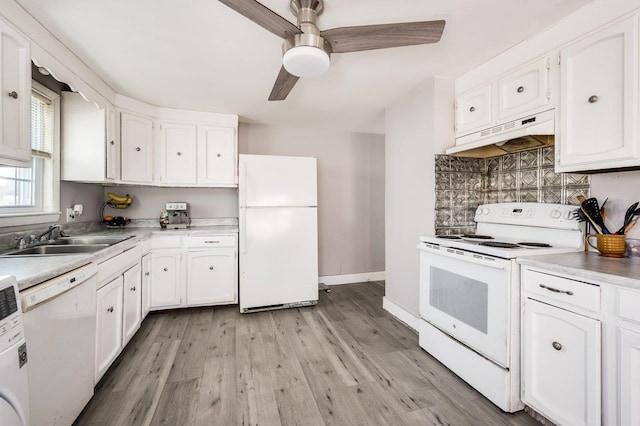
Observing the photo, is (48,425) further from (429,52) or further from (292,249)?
(429,52)

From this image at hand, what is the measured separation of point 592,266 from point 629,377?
0.45 meters

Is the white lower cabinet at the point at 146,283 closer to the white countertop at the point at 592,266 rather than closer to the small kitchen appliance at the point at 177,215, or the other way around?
the small kitchen appliance at the point at 177,215

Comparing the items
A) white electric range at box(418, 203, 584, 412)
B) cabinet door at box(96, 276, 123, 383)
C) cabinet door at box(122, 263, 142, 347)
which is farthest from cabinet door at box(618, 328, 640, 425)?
cabinet door at box(122, 263, 142, 347)

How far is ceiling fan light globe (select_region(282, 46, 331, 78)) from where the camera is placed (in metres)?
1.44

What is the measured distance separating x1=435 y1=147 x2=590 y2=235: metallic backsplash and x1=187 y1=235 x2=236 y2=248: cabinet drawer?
83.6 inches

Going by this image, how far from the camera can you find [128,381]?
70.6 inches

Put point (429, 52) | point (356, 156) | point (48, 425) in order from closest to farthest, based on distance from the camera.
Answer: point (48, 425) → point (429, 52) → point (356, 156)

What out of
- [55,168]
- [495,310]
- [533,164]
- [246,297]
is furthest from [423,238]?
[55,168]

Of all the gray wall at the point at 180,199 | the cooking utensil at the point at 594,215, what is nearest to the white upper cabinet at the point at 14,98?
the gray wall at the point at 180,199

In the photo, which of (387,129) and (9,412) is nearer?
(9,412)

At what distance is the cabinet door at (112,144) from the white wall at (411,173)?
278cm

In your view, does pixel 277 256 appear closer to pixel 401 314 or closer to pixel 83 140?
pixel 401 314

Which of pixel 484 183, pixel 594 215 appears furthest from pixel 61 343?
pixel 484 183

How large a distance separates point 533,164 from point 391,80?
1316mm
